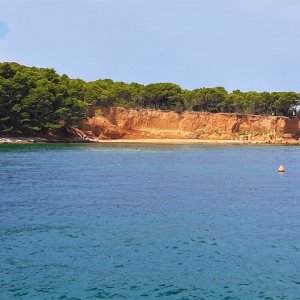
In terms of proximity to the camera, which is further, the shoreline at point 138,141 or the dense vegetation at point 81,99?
the shoreline at point 138,141

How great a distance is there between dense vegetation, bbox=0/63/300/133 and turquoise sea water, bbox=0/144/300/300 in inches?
2473

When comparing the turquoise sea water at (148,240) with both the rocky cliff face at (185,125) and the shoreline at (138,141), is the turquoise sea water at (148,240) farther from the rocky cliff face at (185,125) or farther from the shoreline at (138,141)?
the rocky cliff face at (185,125)

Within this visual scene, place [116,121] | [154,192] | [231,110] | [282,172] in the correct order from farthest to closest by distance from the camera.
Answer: [231,110] → [116,121] → [282,172] → [154,192]

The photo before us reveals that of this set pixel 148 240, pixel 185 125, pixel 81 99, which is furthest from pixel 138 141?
pixel 148 240

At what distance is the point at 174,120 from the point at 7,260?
391 feet

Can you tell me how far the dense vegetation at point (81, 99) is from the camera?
100 m

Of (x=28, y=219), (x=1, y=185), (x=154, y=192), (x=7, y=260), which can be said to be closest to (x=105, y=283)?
(x=7, y=260)

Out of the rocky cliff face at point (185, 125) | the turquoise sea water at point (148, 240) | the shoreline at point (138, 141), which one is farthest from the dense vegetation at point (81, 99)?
the turquoise sea water at point (148, 240)

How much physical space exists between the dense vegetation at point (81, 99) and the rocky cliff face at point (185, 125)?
16.5 ft

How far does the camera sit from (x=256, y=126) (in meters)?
142

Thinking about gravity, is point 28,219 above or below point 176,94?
below

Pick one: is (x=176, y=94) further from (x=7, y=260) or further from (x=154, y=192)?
(x=7, y=260)

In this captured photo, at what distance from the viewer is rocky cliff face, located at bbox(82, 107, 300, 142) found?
128500mm

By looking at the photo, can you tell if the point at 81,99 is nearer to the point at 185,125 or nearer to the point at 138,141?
the point at 138,141
